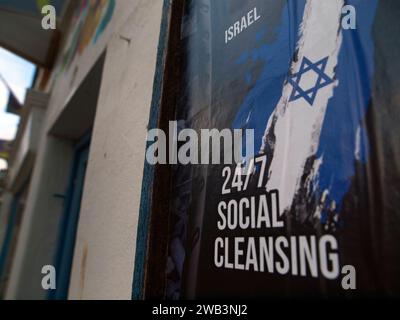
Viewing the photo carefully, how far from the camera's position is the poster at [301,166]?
346 millimetres

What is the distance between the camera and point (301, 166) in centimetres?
42

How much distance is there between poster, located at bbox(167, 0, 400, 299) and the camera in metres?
0.35

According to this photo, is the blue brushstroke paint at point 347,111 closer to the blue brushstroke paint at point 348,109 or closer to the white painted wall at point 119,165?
the blue brushstroke paint at point 348,109

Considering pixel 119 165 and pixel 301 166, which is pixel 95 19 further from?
pixel 301 166

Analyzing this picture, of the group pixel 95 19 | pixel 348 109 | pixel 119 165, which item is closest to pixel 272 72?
pixel 348 109

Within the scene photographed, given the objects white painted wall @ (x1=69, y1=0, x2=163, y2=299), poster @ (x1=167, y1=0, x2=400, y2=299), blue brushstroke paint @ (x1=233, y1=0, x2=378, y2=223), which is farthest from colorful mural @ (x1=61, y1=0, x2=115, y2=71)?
blue brushstroke paint @ (x1=233, y1=0, x2=378, y2=223)

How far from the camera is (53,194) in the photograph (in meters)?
2.30

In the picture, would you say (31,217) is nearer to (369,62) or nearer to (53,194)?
(53,194)

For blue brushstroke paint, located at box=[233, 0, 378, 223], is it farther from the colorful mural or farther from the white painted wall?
the colorful mural

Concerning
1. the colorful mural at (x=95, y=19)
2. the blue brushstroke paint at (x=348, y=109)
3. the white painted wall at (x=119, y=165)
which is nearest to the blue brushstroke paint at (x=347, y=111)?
the blue brushstroke paint at (x=348, y=109)
